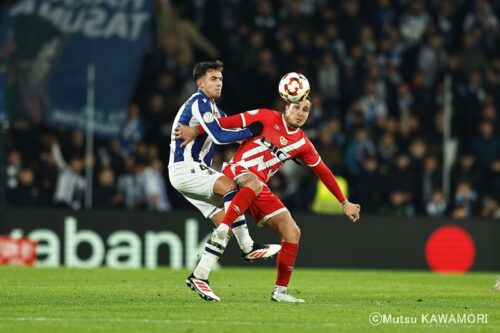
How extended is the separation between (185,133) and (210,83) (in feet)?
1.97

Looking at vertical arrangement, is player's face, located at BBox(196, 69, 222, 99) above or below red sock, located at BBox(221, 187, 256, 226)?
above

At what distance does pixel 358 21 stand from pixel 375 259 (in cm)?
539

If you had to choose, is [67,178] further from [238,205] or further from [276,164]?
[238,205]

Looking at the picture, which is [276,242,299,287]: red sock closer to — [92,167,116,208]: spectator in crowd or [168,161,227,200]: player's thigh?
[168,161,227,200]: player's thigh

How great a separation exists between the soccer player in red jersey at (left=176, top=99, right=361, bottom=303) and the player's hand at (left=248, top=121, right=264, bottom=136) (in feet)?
0.12

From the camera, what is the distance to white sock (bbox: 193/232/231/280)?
468 inches

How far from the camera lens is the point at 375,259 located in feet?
70.7

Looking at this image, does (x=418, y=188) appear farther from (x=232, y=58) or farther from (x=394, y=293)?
(x=394, y=293)

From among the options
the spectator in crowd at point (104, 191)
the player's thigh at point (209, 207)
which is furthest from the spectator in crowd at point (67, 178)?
the player's thigh at point (209, 207)

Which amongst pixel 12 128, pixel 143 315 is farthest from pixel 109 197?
pixel 143 315

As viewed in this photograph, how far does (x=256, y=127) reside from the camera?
12688 mm

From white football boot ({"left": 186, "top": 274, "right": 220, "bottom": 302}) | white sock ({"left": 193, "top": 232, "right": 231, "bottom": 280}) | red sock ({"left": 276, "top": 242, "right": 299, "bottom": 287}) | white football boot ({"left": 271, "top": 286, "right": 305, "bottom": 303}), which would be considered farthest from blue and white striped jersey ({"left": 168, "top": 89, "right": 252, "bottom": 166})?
white football boot ({"left": 271, "top": 286, "right": 305, "bottom": 303})

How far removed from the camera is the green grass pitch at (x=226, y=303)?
33.0 feet

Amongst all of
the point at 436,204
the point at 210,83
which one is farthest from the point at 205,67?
the point at 436,204
